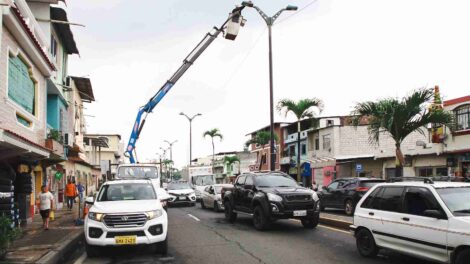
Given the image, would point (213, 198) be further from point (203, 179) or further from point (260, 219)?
point (203, 179)

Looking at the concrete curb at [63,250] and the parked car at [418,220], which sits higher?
the parked car at [418,220]

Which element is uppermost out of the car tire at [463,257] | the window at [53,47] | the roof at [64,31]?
the roof at [64,31]

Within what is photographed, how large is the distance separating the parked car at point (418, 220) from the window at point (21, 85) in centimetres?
969

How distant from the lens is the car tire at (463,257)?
6561 mm

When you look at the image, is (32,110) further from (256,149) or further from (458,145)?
(256,149)

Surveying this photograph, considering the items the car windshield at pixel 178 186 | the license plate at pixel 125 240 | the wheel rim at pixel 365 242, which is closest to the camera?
the wheel rim at pixel 365 242

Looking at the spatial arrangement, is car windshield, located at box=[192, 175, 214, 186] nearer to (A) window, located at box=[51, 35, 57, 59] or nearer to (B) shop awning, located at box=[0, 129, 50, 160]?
(A) window, located at box=[51, 35, 57, 59]

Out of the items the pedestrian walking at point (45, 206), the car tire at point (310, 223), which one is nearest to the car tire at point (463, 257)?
the car tire at point (310, 223)

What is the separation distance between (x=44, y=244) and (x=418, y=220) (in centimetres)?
865

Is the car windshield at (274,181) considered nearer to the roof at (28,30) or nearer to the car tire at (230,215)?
the car tire at (230,215)

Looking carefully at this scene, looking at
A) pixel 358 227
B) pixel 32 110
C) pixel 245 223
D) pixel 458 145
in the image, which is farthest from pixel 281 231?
pixel 458 145

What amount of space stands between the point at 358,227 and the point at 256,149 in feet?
201

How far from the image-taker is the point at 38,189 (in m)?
22.3

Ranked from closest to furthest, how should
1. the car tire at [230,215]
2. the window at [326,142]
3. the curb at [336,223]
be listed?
the curb at [336,223] → the car tire at [230,215] → the window at [326,142]
